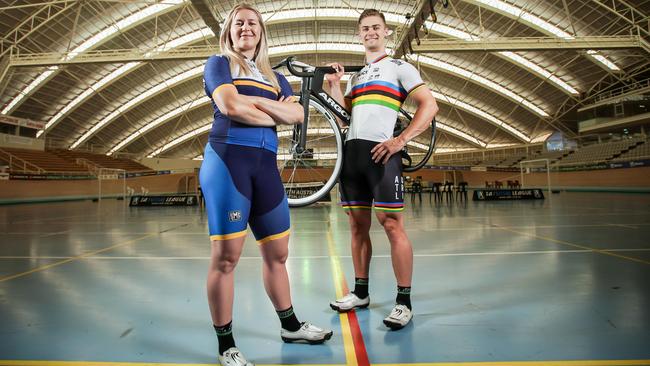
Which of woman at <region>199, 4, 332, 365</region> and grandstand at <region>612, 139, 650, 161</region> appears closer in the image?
woman at <region>199, 4, 332, 365</region>

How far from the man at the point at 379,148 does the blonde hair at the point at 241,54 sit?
2.39 feet

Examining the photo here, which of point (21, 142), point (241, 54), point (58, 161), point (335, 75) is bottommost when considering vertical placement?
point (241, 54)

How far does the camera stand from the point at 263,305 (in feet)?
8.43

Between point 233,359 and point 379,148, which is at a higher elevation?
point 379,148

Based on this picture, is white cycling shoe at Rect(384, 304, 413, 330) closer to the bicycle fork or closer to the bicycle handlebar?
the bicycle fork

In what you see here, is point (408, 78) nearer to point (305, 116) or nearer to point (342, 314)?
point (305, 116)

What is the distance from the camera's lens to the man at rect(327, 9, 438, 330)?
7.69 feet

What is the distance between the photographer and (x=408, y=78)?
96.3 inches

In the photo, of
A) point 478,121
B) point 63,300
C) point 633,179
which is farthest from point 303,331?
point 478,121

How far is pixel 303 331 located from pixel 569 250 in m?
4.01

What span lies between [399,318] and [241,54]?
183 centimetres

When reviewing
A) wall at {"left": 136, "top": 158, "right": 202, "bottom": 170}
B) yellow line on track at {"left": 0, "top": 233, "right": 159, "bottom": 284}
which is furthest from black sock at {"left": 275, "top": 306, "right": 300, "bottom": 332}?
wall at {"left": 136, "top": 158, "right": 202, "bottom": 170}

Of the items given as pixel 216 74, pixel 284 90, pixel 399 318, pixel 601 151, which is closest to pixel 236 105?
pixel 216 74

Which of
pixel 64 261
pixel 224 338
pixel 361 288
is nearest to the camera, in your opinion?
pixel 224 338
